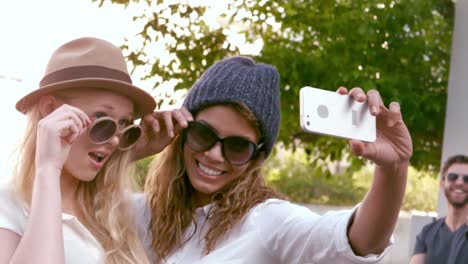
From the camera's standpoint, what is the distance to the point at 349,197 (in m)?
18.9

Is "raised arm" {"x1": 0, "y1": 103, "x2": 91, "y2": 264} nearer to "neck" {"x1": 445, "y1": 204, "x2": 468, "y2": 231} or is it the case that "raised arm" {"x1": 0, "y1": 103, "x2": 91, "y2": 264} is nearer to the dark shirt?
the dark shirt

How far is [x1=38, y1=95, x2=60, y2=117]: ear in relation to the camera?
2.67 m

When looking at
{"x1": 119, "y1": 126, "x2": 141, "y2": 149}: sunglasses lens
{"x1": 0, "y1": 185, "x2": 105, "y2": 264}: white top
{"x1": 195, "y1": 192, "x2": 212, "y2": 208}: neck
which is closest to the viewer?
{"x1": 0, "y1": 185, "x2": 105, "y2": 264}: white top

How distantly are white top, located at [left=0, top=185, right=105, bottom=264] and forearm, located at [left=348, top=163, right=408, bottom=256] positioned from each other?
74 centimetres

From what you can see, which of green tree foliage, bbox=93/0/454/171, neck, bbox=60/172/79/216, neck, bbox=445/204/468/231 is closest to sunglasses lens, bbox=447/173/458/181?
neck, bbox=445/204/468/231

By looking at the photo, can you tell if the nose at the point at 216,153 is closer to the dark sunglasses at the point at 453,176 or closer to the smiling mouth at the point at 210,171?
the smiling mouth at the point at 210,171

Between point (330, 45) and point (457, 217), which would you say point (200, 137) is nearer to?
point (457, 217)

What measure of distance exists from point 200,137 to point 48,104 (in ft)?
1.55

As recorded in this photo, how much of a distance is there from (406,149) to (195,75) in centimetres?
569

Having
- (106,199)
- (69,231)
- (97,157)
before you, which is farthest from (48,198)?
(106,199)

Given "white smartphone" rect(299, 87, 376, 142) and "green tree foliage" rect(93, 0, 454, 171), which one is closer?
"white smartphone" rect(299, 87, 376, 142)

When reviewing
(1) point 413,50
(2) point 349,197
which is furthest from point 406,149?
(2) point 349,197

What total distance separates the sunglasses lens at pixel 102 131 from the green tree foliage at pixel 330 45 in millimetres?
4700

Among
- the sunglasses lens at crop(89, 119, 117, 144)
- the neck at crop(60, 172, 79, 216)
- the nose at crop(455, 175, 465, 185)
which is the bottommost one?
the nose at crop(455, 175, 465, 185)
